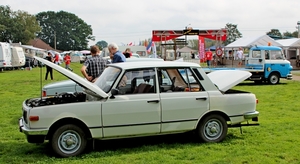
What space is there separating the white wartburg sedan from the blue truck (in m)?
12.9

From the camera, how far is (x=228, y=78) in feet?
23.4

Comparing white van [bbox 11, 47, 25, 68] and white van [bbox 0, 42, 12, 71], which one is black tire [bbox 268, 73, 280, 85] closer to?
white van [bbox 0, 42, 12, 71]

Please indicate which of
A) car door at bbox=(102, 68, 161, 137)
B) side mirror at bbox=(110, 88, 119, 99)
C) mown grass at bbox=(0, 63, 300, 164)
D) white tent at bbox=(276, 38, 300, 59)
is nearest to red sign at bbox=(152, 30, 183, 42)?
white tent at bbox=(276, 38, 300, 59)

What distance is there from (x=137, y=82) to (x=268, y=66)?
577 inches

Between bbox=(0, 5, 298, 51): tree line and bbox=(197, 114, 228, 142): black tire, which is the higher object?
bbox=(0, 5, 298, 51): tree line

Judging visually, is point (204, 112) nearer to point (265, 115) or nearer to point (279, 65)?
point (265, 115)

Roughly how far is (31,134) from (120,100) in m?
1.52

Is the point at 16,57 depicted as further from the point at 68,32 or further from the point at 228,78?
the point at 68,32

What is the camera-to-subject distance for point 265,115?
32.2ft

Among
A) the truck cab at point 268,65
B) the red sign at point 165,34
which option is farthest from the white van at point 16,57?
the truck cab at point 268,65

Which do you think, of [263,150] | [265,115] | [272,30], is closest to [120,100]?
[263,150]

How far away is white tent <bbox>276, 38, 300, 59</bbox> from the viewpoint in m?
34.3

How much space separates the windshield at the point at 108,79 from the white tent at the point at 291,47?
30673mm

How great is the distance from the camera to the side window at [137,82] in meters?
6.23
